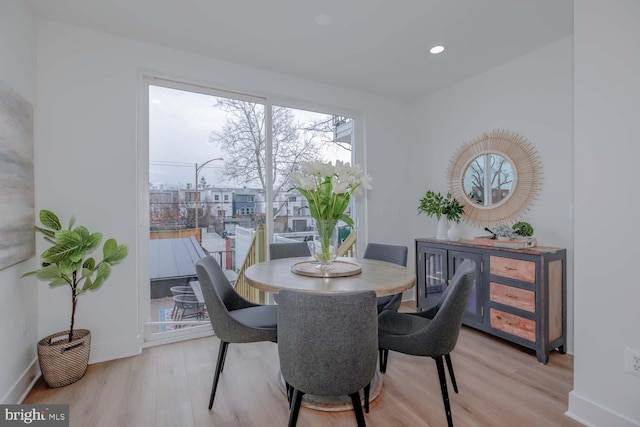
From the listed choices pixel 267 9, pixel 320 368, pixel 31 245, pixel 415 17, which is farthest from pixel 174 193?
pixel 415 17

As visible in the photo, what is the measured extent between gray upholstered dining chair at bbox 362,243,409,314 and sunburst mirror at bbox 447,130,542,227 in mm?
1173

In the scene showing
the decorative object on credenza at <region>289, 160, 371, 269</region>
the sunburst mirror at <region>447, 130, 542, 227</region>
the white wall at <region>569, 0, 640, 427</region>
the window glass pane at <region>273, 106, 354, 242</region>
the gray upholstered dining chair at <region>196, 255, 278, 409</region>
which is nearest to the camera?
the white wall at <region>569, 0, 640, 427</region>

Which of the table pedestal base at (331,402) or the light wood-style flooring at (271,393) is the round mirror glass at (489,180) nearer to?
the light wood-style flooring at (271,393)

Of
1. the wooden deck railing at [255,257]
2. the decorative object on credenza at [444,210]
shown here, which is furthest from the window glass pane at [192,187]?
the decorative object on credenza at [444,210]

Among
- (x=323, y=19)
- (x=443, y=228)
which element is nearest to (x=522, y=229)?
(x=443, y=228)

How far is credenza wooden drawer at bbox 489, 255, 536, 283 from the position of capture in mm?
2473

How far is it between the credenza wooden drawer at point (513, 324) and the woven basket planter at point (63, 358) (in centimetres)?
328

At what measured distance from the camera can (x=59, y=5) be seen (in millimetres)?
2135

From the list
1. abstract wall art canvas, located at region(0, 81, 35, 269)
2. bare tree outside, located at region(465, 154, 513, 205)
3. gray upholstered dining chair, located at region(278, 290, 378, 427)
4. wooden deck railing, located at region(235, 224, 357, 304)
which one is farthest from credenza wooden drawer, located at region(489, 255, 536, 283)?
abstract wall art canvas, located at region(0, 81, 35, 269)

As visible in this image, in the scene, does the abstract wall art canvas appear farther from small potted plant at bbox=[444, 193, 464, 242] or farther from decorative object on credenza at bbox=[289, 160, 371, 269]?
small potted plant at bbox=[444, 193, 464, 242]

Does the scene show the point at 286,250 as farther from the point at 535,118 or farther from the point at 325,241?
the point at 535,118

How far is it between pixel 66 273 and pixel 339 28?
264cm

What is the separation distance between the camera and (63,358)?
81.4 inches

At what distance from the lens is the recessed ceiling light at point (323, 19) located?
226cm
